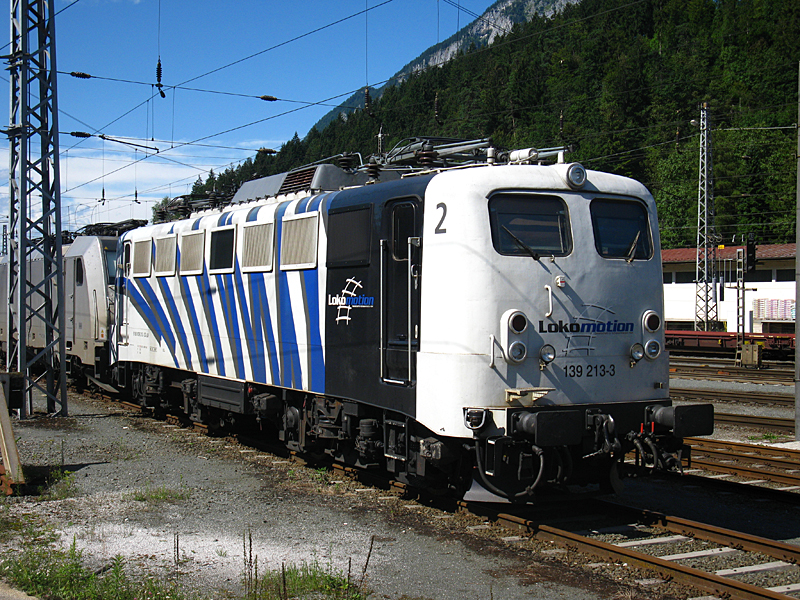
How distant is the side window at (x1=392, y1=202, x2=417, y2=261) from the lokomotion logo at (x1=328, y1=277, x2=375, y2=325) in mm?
640

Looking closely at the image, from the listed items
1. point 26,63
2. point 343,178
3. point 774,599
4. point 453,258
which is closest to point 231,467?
point 343,178

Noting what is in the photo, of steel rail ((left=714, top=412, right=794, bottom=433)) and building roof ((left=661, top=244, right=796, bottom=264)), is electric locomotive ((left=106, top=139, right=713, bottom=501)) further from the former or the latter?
building roof ((left=661, top=244, right=796, bottom=264))

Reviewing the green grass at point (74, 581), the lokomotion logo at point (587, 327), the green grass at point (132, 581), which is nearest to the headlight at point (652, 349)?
the lokomotion logo at point (587, 327)

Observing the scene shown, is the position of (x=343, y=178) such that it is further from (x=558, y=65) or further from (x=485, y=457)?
(x=558, y=65)

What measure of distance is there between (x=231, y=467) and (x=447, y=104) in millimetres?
93234

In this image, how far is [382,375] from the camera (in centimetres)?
822

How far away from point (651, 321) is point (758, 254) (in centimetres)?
4021

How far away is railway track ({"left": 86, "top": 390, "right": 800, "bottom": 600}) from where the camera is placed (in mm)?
5938

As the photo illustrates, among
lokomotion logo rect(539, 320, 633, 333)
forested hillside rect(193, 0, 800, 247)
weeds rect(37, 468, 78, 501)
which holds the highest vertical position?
forested hillside rect(193, 0, 800, 247)

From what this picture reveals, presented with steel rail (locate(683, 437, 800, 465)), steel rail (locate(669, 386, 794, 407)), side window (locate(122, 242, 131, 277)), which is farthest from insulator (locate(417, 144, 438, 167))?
steel rail (locate(669, 386, 794, 407))

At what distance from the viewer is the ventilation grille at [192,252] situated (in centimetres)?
1236

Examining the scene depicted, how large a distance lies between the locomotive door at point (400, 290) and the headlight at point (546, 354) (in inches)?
49.6

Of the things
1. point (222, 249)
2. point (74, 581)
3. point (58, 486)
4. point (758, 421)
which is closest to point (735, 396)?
point (758, 421)

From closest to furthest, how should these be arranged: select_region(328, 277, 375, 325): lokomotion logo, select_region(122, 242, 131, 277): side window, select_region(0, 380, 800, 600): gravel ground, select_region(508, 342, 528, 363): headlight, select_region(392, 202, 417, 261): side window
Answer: select_region(0, 380, 800, 600): gravel ground → select_region(508, 342, 528, 363): headlight → select_region(392, 202, 417, 261): side window → select_region(328, 277, 375, 325): lokomotion logo → select_region(122, 242, 131, 277): side window
